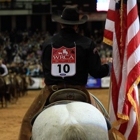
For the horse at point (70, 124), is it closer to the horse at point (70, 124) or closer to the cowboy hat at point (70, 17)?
the horse at point (70, 124)

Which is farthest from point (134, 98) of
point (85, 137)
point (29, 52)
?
point (29, 52)

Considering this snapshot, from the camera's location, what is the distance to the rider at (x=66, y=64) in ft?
16.1

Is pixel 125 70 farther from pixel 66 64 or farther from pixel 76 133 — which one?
pixel 76 133

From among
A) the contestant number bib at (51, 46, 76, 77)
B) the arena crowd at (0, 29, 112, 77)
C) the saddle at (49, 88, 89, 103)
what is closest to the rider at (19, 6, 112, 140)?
the contestant number bib at (51, 46, 76, 77)

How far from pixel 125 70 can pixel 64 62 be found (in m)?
1.04

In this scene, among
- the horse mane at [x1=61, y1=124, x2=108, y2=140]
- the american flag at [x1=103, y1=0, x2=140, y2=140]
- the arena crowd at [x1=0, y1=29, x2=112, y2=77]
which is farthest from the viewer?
the arena crowd at [x1=0, y1=29, x2=112, y2=77]

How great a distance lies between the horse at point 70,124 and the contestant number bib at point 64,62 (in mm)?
799

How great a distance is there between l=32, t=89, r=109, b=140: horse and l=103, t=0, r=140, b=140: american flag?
4.79 feet

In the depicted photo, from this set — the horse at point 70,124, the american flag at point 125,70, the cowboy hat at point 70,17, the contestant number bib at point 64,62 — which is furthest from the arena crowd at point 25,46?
the horse at point 70,124

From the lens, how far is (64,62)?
16.0 feet

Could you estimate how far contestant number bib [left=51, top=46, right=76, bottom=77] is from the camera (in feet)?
16.0

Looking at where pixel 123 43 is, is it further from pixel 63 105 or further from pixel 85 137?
pixel 85 137

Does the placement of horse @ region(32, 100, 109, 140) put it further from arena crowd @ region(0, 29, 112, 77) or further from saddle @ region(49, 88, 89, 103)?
arena crowd @ region(0, 29, 112, 77)

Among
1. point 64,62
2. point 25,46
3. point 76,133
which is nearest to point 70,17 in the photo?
point 64,62
